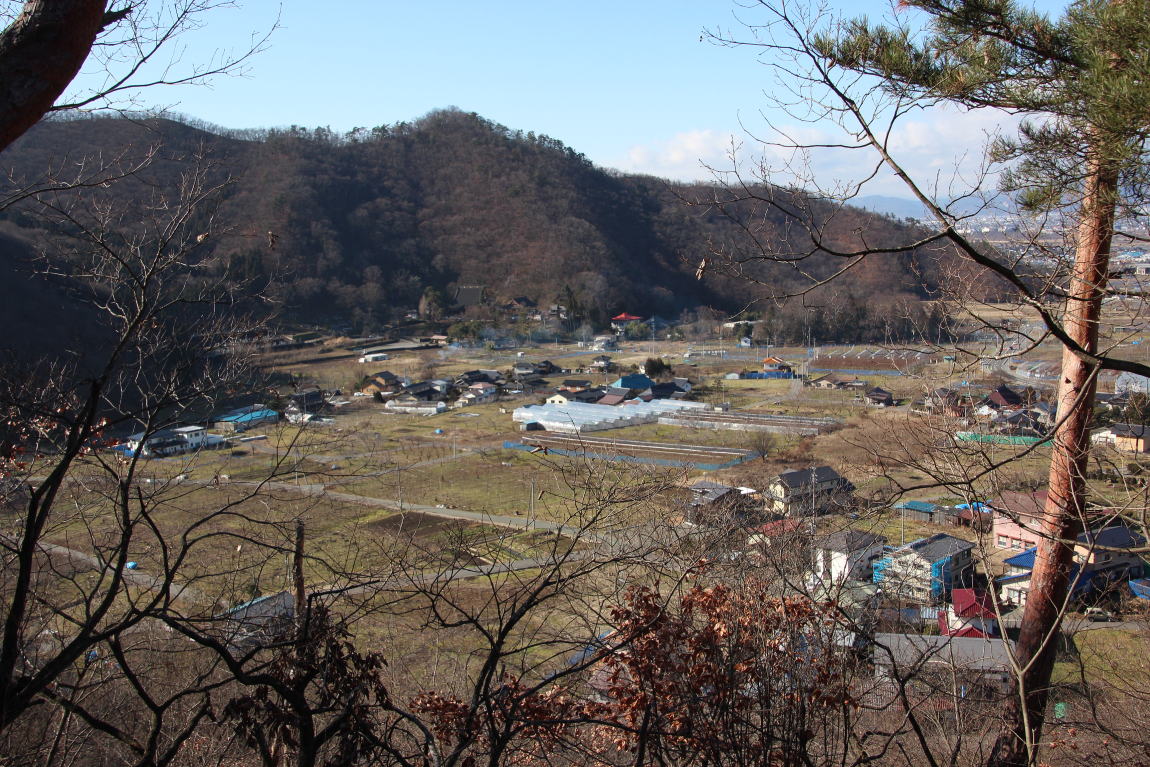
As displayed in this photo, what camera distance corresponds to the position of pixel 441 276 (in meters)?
34.3

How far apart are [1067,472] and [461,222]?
123 ft

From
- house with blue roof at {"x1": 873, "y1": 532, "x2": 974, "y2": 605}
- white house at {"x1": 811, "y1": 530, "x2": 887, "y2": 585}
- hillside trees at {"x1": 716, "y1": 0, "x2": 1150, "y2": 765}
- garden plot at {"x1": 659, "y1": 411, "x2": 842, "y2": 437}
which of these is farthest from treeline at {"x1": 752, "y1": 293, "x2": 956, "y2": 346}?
hillside trees at {"x1": 716, "y1": 0, "x2": 1150, "y2": 765}

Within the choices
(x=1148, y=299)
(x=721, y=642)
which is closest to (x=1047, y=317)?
(x=1148, y=299)

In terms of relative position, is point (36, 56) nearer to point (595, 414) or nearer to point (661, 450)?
point (661, 450)

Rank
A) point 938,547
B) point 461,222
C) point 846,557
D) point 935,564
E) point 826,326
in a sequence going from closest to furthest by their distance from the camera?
point 846,557
point 935,564
point 938,547
point 826,326
point 461,222

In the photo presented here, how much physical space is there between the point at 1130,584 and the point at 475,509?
6.38 meters

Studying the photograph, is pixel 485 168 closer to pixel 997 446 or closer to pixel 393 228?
pixel 393 228

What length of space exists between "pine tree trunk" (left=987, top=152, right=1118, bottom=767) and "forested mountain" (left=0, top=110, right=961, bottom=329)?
20922mm

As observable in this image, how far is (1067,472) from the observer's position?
6.91 ft

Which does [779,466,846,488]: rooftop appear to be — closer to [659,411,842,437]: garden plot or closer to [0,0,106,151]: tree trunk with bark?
[659,411,842,437]: garden plot

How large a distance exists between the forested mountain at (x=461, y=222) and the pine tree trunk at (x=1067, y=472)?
2092 cm

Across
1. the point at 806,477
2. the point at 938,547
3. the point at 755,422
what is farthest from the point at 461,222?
the point at 938,547

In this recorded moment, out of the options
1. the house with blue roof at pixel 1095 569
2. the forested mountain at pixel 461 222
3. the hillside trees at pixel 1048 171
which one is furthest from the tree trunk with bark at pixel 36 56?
the forested mountain at pixel 461 222

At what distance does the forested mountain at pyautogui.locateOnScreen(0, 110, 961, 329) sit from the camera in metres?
29.1
